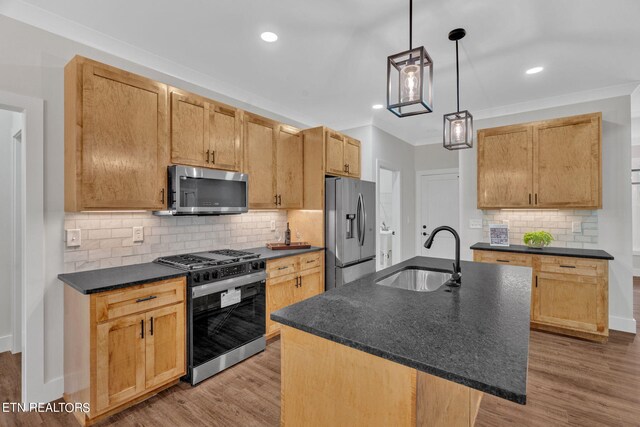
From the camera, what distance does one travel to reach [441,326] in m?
1.27

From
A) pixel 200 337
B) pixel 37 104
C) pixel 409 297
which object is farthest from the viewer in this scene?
pixel 200 337

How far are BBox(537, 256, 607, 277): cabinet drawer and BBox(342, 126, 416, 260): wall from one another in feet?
7.88

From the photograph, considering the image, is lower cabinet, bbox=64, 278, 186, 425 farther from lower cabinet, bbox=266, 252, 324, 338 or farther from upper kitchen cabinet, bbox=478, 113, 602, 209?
upper kitchen cabinet, bbox=478, 113, 602, 209

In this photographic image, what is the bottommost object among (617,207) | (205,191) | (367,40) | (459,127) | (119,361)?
(119,361)

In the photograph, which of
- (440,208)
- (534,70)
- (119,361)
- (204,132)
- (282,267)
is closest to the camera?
(119,361)

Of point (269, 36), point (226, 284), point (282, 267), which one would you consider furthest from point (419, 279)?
point (269, 36)

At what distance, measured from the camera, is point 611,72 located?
3213mm

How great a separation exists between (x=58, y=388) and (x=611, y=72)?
5716 millimetres

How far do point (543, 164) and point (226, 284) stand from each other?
384cm

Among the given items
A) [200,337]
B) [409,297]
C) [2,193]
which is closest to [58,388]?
[200,337]

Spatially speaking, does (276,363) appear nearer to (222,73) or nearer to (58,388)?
(58,388)

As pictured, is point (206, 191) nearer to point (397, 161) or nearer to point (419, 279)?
point (419, 279)

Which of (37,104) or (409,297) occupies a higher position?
(37,104)

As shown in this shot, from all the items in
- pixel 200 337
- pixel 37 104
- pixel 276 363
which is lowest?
pixel 276 363
